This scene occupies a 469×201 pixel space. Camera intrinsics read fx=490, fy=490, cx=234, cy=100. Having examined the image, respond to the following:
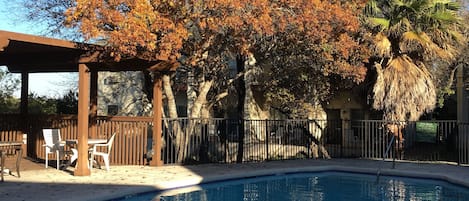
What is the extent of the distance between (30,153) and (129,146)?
3.69 metres

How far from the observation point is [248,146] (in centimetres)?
2173

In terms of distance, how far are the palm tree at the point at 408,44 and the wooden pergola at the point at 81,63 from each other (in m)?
8.30

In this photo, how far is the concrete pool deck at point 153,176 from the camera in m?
9.75

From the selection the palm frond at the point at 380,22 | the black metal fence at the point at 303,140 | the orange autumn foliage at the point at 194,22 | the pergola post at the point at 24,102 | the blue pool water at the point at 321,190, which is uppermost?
the palm frond at the point at 380,22

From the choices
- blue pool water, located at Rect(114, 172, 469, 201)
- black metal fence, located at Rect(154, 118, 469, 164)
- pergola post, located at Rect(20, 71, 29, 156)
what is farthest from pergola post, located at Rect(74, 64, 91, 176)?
pergola post, located at Rect(20, 71, 29, 156)

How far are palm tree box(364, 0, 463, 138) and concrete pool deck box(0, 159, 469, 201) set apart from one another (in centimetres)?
228

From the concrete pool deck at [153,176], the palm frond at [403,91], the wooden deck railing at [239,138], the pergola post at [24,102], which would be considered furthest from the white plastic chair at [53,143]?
the palm frond at [403,91]

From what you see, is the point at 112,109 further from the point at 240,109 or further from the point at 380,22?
the point at 380,22

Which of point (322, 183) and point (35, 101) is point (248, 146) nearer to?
point (322, 183)

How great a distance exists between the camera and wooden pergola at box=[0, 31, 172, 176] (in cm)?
1108

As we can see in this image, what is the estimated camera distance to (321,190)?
40.9ft

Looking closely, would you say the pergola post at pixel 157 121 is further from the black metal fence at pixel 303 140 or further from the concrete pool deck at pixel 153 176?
the black metal fence at pixel 303 140

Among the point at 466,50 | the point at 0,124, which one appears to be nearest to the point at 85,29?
the point at 0,124

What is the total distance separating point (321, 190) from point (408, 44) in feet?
25.4
